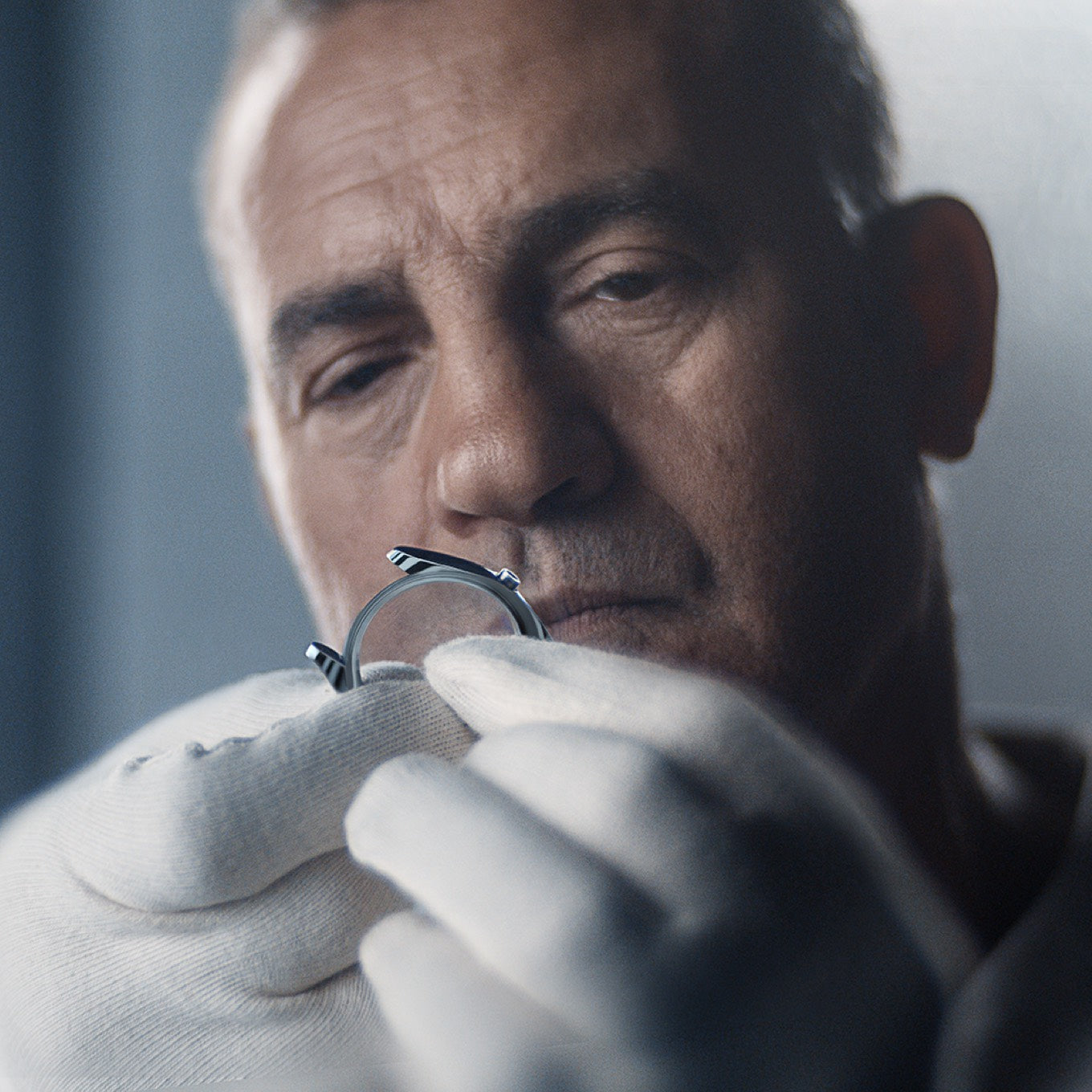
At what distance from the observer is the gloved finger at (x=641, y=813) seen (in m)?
0.37

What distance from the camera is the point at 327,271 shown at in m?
0.55

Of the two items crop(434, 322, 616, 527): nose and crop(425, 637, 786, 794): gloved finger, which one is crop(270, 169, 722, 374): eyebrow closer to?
crop(434, 322, 616, 527): nose

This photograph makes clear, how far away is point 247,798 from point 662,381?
276mm

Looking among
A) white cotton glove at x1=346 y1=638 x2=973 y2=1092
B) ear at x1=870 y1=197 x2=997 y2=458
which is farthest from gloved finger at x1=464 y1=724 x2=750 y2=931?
ear at x1=870 y1=197 x2=997 y2=458

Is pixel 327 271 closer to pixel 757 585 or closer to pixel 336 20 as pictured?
pixel 336 20

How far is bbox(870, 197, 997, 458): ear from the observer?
0.51m

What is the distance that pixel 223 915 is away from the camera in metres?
0.45

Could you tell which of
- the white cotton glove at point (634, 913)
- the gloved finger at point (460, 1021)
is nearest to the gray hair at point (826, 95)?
the white cotton glove at point (634, 913)

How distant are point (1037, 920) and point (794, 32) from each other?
0.45 meters

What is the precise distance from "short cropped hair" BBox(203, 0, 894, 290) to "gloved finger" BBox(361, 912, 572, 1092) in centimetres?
39

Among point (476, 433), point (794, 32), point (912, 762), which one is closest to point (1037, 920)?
point (912, 762)

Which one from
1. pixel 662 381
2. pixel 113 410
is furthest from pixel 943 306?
pixel 113 410

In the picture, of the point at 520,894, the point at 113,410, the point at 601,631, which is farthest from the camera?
the point at 113,410

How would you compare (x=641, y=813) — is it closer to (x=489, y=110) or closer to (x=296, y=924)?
(x=296, y=924)
